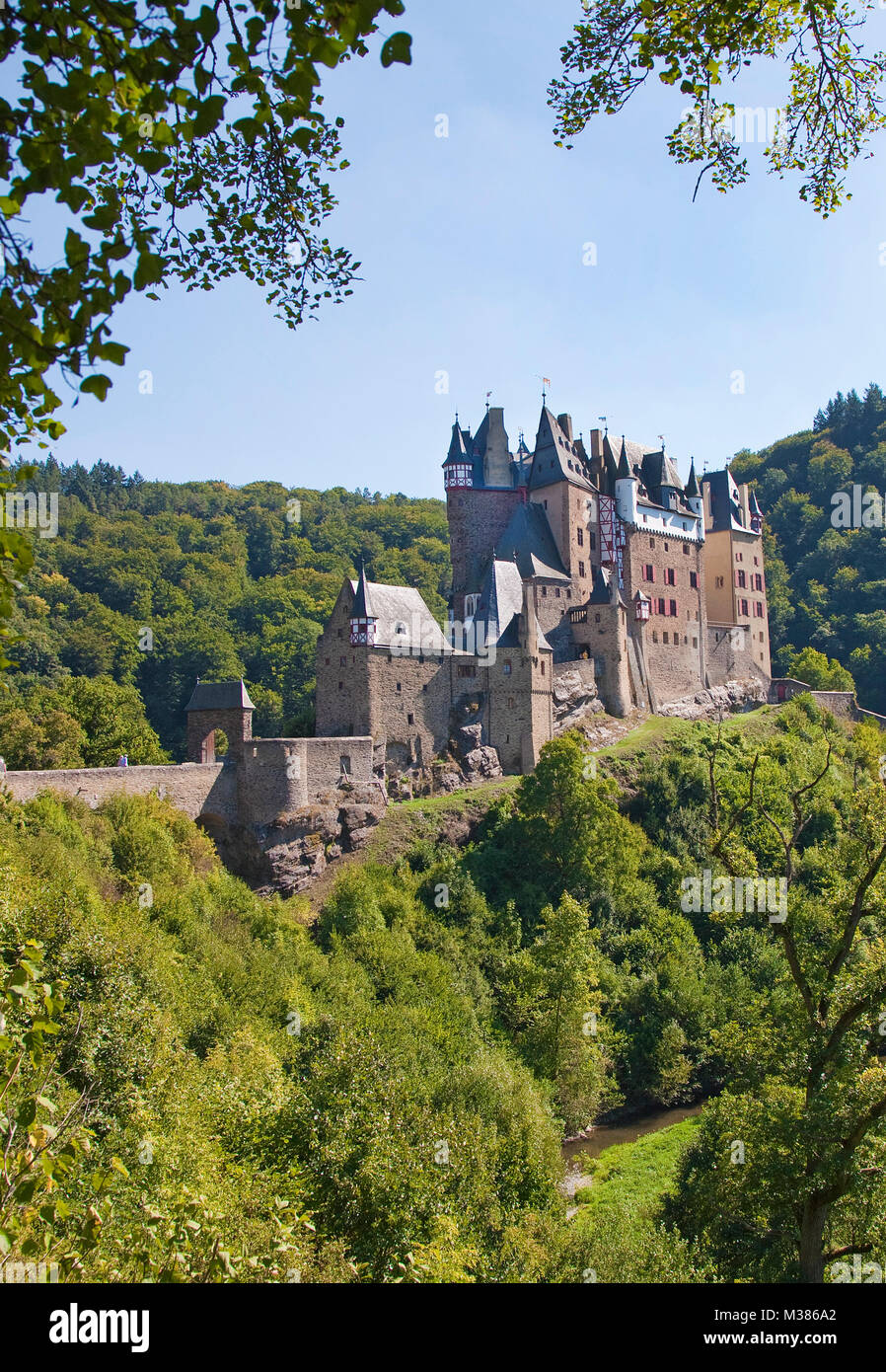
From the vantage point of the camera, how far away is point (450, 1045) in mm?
29656

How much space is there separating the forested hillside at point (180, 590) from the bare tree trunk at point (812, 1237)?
103ft

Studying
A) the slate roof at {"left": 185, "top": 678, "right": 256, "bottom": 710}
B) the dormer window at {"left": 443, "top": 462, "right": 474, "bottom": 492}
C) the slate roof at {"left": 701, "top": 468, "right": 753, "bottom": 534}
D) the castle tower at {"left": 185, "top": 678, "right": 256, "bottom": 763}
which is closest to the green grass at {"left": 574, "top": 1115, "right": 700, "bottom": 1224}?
the castle tower at {"left": 185, "top": 678, "right": 256, "bottom": 763}

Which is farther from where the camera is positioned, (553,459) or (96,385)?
(553,459)

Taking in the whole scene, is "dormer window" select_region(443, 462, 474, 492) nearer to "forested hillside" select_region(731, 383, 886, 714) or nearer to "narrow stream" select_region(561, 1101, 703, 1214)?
"forested hillside" select_region(731, 383, 886, 714)

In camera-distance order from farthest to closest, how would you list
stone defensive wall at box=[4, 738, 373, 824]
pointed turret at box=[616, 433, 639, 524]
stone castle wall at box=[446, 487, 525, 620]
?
pointed turret at box=[616, 433, 639, 524] < stone castle wall at box=[446, 487, 525, 620] < stone defensive wall at box=[4, 738, 373, 824]

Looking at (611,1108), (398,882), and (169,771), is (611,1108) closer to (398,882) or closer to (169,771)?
(398,882)

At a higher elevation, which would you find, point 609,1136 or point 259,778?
point 259,778

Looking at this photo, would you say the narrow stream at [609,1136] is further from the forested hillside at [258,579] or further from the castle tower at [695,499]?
the castle tower at [695,499]

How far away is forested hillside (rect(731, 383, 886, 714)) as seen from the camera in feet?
275

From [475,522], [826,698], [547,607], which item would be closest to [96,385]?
[547,607]

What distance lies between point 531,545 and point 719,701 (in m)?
15.3

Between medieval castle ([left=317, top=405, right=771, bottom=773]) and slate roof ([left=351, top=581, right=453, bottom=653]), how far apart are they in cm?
6

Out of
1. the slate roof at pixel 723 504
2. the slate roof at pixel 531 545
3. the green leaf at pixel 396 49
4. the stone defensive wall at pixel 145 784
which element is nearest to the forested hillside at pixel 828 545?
the slate roof at pixel 723 504

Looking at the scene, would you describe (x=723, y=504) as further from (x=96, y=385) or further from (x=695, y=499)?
(x=96, y=385)
